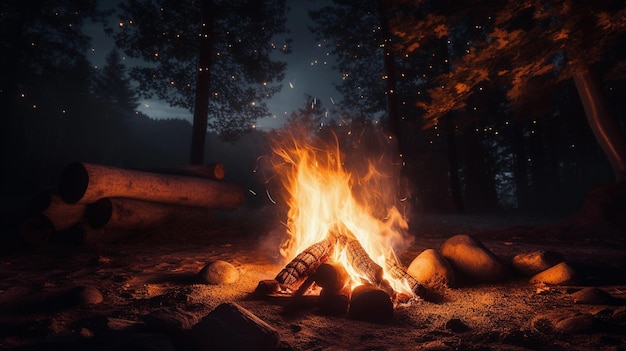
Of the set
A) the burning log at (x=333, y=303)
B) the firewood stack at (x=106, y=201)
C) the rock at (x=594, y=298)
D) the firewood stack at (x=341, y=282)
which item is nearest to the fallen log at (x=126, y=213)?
the firewood stack at (x=106, y=201)

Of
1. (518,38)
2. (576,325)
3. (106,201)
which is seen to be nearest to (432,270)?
(576,325)

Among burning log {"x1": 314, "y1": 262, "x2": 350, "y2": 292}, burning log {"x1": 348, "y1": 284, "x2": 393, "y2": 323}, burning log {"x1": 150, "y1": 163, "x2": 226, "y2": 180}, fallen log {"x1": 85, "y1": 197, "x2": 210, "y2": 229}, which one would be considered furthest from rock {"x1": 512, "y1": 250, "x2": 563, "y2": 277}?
burning log {"x1": 150, "y1": 163, "x2": 226, "y2": 180}

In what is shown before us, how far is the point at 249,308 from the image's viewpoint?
3492 millimetres

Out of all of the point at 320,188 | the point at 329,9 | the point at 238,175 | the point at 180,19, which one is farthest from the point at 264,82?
the point at 238,175

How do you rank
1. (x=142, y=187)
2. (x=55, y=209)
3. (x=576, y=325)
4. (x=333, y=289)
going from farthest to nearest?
(x=142, y=187) → (x=55, y=209) → (x=333, y=289) → (x=576, y=325)

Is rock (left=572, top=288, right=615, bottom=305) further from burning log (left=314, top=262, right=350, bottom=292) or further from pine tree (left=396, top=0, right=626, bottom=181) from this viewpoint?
pine tree (left=396, top=0, right=626, bottom=181)

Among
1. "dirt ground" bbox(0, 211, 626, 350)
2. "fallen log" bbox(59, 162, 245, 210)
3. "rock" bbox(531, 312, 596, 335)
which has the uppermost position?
"fallen log" bbox(59, 162, 245, 210)

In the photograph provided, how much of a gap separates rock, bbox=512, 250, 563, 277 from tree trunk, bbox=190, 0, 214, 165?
33.2 ft

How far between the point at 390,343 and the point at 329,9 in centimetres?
1717

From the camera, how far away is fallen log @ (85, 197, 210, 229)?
665 centimetres

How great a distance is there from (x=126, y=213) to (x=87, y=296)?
3.93 m

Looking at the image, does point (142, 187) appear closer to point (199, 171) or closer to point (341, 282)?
point (199, 171)

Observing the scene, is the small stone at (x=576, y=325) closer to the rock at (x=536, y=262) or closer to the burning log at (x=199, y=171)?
the rock at (x=536, y=262)

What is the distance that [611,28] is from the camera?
536 centimetres
